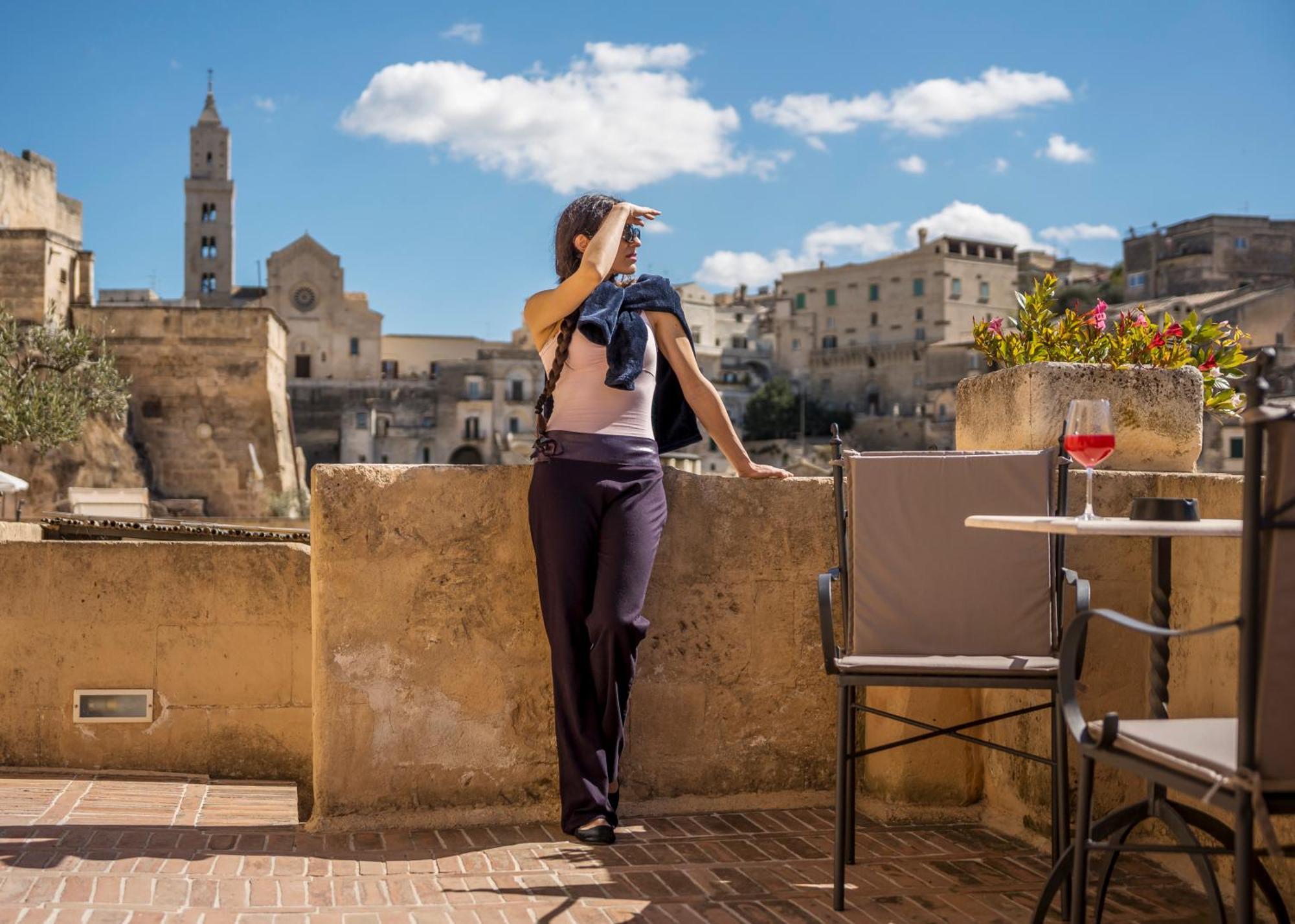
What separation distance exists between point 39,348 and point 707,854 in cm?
3675

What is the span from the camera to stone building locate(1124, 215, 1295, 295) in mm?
65562

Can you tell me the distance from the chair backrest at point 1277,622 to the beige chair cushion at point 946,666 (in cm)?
110

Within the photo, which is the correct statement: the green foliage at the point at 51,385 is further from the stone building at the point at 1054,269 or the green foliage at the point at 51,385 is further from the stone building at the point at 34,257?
the stone building at the point at 1054,269

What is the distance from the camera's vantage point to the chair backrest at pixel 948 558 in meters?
3.31

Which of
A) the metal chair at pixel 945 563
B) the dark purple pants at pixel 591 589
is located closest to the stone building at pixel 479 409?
the dark purple pants at pixel 591 589

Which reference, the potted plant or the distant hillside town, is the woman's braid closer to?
the potted plant

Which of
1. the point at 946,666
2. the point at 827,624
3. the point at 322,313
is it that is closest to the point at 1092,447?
the point at 946,666

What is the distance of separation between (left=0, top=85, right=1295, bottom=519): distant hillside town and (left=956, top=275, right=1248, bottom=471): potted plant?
93.2ft

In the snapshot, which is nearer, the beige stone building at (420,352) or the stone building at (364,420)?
the stone building at (364,420)

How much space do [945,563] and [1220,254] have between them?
6933 cm

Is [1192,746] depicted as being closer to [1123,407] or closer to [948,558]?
[948,558]

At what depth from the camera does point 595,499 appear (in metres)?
3.54

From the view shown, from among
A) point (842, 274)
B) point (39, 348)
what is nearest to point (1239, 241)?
point (842, 274)

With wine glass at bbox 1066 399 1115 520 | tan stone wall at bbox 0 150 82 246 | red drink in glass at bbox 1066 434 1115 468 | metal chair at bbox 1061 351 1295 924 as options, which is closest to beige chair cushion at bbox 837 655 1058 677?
wine glass at bbox 1066 399 1115 520
